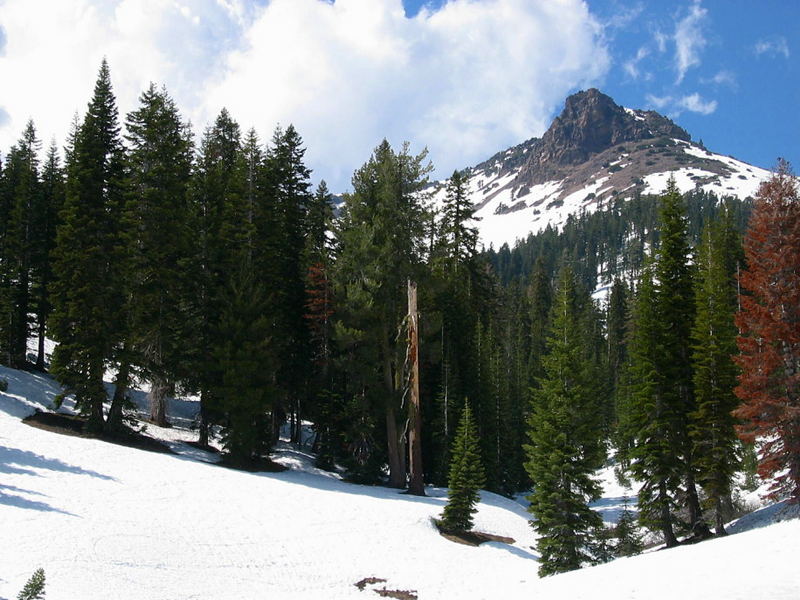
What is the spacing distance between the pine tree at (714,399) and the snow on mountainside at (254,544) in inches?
237

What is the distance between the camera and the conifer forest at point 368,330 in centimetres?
2191

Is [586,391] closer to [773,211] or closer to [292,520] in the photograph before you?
[773,211]

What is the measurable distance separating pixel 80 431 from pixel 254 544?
12.6 metres

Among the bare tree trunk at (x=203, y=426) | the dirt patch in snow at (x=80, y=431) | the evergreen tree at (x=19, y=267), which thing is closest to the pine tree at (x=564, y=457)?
the bare tree trunk at (x=203, y=426)

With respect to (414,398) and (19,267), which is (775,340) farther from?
(19,267)

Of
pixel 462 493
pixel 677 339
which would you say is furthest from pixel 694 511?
pixel 462 493

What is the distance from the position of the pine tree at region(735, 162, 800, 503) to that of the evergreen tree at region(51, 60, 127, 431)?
26420 millimetres

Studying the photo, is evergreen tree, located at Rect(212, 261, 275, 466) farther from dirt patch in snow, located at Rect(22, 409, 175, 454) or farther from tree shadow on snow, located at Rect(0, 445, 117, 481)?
tree shadow on snow, located at Rect(0, 445, 117, 481)

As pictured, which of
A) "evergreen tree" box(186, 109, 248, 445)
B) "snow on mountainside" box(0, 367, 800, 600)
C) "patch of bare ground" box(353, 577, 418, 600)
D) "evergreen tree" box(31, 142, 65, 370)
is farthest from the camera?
"evergreen tree" box(31, 142, 65, 370)

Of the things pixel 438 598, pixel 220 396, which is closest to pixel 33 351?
pixel 220 396

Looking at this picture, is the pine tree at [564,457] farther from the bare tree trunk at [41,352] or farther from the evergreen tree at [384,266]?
the bare tree trunk at [41,352]

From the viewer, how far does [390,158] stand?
100 feet

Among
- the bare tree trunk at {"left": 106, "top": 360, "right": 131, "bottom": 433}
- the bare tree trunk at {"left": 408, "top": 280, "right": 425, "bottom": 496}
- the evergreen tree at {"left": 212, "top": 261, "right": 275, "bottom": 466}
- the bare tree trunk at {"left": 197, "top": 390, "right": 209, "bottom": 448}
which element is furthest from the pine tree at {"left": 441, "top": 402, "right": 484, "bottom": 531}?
the bare tree trunk at {"left": 106, "top": 360, "right": 131, "bottom": 433}

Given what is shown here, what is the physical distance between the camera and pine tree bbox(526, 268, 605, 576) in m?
20.9
